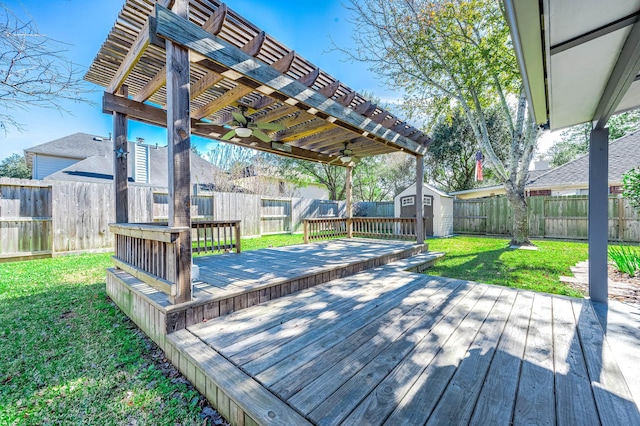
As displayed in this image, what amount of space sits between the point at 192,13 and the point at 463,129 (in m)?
15.3

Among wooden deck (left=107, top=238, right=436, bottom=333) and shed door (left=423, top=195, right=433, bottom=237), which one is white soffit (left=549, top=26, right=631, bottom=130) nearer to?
wooden deck (left=107, top=238, right=436, bottom=333)

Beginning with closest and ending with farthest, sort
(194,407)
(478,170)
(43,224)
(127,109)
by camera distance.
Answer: (194,407) → (127,109) → (43,224) → (478,170)

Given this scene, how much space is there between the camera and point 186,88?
7.52 feet

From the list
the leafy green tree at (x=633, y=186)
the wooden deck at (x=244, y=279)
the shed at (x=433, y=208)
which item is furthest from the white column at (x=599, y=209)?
the shed at (x=433, y=208)

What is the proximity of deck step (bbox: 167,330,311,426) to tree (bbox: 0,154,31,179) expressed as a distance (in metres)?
24.0

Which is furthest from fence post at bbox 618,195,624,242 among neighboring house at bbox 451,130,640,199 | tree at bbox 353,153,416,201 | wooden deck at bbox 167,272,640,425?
tree at bbox 353,153,416,201

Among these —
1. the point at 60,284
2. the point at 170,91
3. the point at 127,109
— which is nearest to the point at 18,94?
the point at 127,109

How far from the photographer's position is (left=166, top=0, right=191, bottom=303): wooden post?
2.23 meters

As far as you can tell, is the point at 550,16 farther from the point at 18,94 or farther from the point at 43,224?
the point at 43,224

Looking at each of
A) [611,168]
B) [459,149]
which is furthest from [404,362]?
[459,149]

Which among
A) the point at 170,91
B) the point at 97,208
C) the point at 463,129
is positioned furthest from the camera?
the point at 463,129

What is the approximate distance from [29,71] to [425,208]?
10743mm

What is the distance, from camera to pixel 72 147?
41.6 ft

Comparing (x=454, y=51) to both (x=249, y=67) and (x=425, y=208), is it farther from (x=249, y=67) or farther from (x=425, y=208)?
(x=249, y=67)
